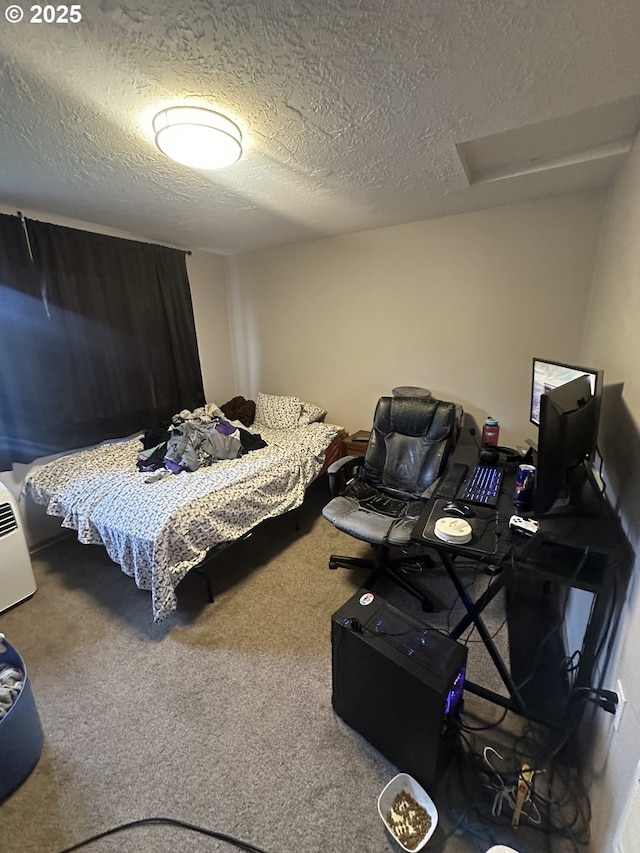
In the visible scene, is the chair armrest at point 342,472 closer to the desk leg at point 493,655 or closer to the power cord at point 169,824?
the desk leg at point 493,655

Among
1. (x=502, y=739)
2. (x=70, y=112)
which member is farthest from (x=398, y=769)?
(x=70, y=112)

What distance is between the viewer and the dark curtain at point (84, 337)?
233cm

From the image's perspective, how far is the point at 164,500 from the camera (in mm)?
2035

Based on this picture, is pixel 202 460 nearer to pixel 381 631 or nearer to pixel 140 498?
pixel 140 498

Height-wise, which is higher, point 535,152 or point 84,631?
point 535,152

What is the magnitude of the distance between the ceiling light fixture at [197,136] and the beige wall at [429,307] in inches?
68.7

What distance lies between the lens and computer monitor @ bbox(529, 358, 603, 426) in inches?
57.7

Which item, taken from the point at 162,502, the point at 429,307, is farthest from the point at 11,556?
the point at 429,307

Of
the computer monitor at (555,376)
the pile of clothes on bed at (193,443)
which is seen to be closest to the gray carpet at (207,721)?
the pile of clothes on bed at (193,443)

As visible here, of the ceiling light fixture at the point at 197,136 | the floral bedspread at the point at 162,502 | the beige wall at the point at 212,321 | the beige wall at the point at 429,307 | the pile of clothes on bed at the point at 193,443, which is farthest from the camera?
the beige wall at the point at 212,321

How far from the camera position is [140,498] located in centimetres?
207

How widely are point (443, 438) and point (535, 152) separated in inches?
63.5

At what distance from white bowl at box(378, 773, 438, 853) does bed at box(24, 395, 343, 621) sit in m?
1.22

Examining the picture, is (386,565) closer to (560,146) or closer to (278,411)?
(278,411)
